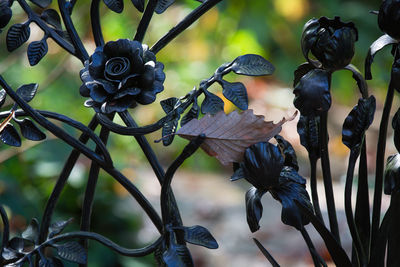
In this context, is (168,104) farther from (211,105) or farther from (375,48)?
(375,48)

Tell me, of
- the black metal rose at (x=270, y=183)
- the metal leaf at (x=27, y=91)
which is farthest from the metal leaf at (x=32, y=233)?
the black metal rose at (x=270, y=183)

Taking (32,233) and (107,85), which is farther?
(32,233)

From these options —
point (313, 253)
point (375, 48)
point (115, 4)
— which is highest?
point (115, 4)

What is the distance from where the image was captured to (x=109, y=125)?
16.3 inches

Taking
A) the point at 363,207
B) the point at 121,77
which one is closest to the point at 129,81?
the point at 121,77

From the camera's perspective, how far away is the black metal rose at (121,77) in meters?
0.39

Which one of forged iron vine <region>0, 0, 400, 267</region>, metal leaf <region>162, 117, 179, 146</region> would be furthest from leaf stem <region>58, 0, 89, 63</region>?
metal leaf <region>162, 117, 179, 146</region>

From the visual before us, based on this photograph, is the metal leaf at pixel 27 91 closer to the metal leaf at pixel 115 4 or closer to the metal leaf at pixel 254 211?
the metal leaf at pixel 115 4

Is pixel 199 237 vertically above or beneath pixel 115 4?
beneath

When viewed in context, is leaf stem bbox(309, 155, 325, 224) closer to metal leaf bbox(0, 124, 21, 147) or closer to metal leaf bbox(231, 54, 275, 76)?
metal leaf bbox(231, 54, 275, 76)

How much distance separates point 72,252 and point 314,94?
24 centimetres

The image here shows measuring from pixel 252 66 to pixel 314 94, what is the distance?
0.21 feet

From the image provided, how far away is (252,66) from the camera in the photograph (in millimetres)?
401

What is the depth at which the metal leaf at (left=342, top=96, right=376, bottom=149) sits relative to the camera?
1.26 ft
